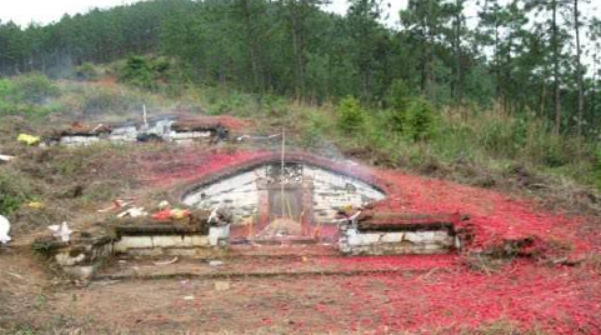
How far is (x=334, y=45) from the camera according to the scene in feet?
102

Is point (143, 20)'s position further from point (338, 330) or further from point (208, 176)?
point (338, 330)

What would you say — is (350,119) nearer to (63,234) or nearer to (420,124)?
(420,124)

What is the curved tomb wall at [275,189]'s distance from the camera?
930 cm

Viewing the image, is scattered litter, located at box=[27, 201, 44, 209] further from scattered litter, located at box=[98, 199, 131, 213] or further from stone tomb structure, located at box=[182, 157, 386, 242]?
stone tomb structure, located at box=[182, 157, 386, 242]

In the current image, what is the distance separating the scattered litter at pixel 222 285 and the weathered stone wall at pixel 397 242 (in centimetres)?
161

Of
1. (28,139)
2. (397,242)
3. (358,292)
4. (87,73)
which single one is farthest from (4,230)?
(87,73)

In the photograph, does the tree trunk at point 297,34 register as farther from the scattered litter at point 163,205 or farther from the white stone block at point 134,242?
the white stone block at point 134,242

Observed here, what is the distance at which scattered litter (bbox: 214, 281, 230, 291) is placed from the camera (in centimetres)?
558

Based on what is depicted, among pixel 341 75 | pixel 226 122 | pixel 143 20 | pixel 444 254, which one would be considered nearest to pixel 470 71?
pixel 341 75

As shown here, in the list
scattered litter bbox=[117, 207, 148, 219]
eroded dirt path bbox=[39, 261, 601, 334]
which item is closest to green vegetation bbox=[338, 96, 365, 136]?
scattered litter bbox=[117, 207, 148, 219]

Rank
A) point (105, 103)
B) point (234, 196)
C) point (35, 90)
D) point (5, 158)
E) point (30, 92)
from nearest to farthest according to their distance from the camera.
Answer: point (234, 196) → point (5, 158) → point (105, 103) → point (30, 92) → point (35, 90)

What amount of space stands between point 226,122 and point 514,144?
7.51m

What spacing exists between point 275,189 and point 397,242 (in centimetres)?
343

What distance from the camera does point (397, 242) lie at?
22.1 ft
